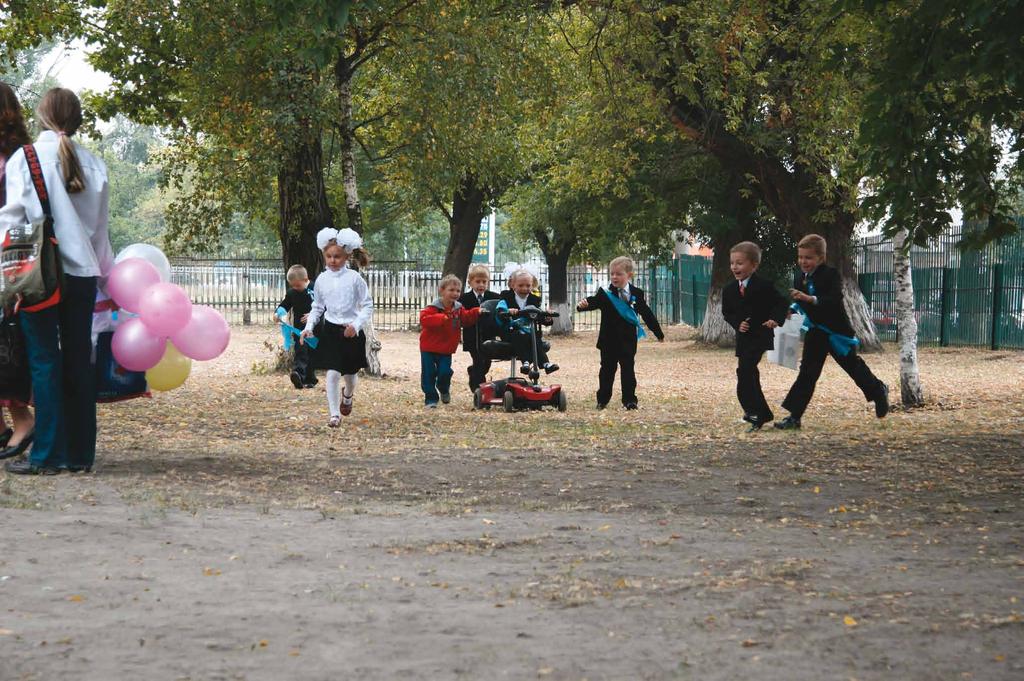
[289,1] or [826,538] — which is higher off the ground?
[289,1]

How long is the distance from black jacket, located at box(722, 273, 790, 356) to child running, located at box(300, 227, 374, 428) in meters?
3.15

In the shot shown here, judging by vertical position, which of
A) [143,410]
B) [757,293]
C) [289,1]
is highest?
[289,1]

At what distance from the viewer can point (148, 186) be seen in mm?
132500

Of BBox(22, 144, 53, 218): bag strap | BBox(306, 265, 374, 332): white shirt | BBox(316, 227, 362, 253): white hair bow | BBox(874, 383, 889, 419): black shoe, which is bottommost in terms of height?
BBox(874, 383, 889, 419): black shoe

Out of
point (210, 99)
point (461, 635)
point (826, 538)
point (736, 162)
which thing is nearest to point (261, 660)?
point (461, 635)

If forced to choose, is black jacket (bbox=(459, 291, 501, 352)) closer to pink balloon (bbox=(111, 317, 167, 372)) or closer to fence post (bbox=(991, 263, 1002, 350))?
pink balloon (bbox=(111, 317, 167, 372))

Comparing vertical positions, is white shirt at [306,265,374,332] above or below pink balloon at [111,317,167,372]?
above

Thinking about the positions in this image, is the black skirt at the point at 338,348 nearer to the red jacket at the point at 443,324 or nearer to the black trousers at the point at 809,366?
the red jacket at the point at 443,324

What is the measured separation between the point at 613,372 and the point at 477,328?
151 centimetres

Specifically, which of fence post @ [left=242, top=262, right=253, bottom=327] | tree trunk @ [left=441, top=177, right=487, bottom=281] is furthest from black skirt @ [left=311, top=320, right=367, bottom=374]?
fence post @ [left=242, top=262, right=253, bottom=327]

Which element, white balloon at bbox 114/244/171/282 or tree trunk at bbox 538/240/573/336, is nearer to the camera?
white balloon at bbox 114/244/171/282

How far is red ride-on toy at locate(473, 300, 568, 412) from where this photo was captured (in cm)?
1480

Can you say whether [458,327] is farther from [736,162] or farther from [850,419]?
[736,162]

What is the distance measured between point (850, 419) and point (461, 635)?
1008cm
